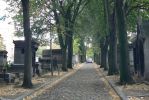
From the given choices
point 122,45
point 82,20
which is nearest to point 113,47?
point 122,45

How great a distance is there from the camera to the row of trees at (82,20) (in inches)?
993

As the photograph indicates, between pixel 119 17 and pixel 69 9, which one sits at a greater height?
pixel 69 9

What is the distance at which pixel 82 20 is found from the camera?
59188mm

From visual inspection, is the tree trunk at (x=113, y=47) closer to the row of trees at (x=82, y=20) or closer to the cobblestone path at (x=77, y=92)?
the row of trees at (x=82, y=20)

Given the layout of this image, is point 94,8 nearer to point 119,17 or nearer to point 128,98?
point 119,17

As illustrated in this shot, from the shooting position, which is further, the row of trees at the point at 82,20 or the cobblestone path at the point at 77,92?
the row of trees at the point at 82,20

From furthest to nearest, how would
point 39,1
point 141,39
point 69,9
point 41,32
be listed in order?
1. point 69,9
2. point 41,32
3. point 39,1
4. point 141,39

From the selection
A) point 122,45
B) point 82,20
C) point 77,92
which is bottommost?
point 77,92

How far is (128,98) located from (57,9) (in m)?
33.5

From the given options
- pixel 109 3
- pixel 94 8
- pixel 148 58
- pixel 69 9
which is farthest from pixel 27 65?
pixel 69 9

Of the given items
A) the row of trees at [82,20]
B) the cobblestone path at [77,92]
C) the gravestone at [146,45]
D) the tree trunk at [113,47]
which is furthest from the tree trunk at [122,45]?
the tree trunk at [113,47]

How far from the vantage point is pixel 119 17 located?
1018 inches

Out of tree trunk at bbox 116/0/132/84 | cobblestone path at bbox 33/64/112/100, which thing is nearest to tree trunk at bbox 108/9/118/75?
tree trunk at bbox 116/0/132/84

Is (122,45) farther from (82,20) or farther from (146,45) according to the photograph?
(82,20)
